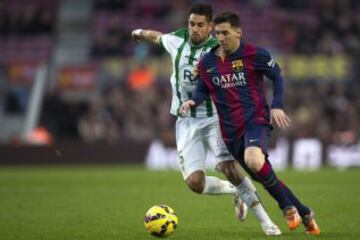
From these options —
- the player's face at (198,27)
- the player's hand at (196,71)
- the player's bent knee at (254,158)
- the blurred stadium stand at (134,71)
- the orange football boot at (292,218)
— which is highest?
the player's face at (198,27)

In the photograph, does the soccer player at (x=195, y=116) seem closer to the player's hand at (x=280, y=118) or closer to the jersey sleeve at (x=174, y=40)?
the jersey sleeve at (x=174, y=40)

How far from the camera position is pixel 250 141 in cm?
918

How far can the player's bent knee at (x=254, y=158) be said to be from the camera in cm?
900

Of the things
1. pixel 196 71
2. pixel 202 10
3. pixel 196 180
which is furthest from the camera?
pixel 196 180

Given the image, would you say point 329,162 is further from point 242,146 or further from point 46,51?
point 242,146

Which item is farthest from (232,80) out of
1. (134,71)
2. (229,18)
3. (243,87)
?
(134,71)

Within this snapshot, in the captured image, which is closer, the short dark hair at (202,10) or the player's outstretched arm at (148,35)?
the short dark hair at (202,10)

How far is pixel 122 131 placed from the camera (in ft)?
86.5

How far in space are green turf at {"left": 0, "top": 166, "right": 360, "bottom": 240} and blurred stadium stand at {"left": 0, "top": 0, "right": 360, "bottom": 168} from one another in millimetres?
2798

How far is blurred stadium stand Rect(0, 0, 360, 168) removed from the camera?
25156 millimetres

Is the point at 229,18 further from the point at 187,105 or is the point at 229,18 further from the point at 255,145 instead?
the point at 255,145

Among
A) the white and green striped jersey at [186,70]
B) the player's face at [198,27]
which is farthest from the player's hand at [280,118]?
the player's face at [198,27]

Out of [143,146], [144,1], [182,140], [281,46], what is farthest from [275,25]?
[182,140]

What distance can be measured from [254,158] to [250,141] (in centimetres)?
24
